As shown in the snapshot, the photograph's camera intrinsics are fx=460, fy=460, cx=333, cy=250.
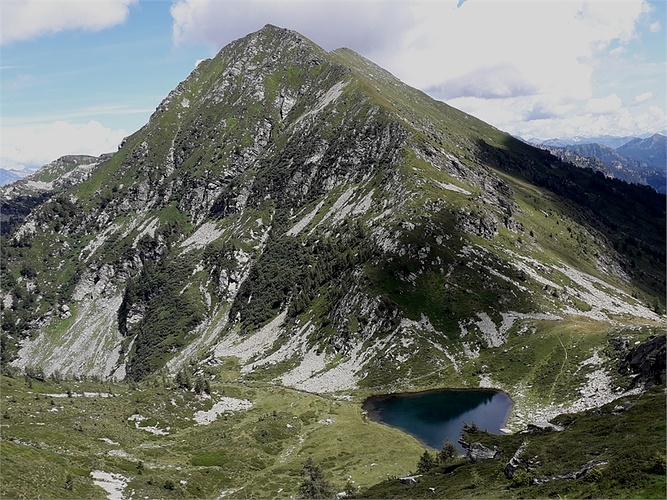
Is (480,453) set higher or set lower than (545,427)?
lower

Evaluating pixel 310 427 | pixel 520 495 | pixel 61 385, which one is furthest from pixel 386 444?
pixel 61 385

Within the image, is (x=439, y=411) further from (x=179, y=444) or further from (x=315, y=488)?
(x=179, y=444)

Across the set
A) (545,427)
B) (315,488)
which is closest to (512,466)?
(545,427)

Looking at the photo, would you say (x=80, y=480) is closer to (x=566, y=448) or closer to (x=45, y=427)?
(x=45, y=427)

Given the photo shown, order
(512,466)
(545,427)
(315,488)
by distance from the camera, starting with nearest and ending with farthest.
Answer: (512,466), (545,427), (315,488)

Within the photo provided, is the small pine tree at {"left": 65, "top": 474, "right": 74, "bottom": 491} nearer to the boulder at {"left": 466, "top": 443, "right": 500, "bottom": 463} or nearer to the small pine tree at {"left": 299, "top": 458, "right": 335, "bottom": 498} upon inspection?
the small pine tree at {"left": 299, "top": 458, "right": 335, "bottom": 498}

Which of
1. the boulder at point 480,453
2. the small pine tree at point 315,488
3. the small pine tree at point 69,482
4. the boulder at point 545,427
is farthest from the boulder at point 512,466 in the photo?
the small pine tree at point 69,482

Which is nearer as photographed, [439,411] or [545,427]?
[545,427]

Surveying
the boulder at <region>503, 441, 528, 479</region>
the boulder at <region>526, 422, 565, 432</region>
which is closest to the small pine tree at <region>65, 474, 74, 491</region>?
the boulder at <region>503, 441, 528, 479</region>
